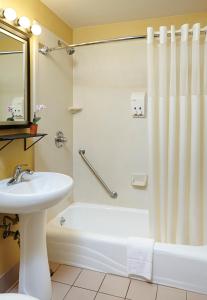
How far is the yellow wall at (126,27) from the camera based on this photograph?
227cm

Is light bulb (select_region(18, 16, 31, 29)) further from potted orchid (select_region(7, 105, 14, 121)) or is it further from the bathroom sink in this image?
the bathroom sink

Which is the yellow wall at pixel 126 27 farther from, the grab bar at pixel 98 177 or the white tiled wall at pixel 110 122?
the grab bar at pixel 98 177

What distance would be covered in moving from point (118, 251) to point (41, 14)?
81.0 inches

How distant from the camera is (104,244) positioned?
1887 mm

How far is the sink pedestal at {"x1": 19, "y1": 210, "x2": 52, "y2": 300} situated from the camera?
60.9 inches

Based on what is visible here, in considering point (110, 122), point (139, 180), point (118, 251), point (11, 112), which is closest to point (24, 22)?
point (11, 112)

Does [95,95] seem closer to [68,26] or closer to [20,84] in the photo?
[68,26]

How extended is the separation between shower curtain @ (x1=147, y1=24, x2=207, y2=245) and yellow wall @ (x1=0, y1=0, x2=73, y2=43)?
946 millimetres

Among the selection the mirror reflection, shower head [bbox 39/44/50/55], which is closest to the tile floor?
the mirror reflection

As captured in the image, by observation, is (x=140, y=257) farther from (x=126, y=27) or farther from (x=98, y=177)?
(x=126, y=27)

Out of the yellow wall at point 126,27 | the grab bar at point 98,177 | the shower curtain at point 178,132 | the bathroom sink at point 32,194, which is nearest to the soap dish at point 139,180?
the grab bar at point 98,177

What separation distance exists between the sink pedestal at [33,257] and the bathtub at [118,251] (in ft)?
1.32

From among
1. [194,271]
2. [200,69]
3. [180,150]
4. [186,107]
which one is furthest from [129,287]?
[200,69]

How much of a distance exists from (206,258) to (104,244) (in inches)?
29.1
